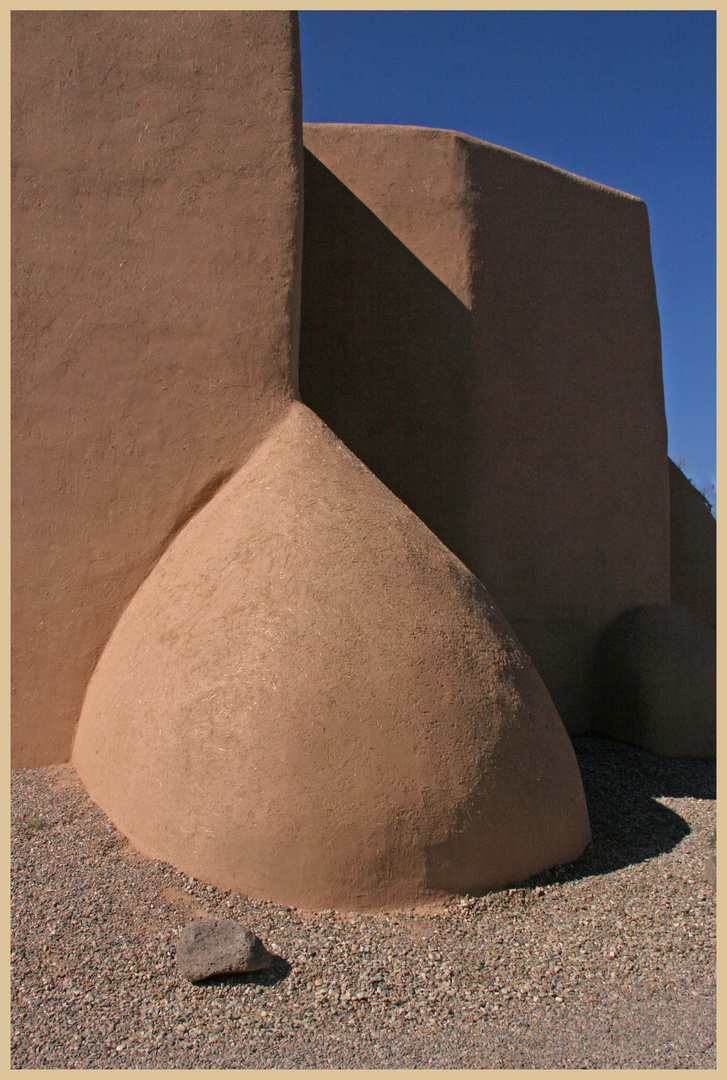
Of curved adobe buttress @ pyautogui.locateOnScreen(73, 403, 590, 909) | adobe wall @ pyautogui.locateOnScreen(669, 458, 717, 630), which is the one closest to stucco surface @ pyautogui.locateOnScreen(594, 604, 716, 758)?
adobe wall @ pyautogui.locateOnScreen(669, 458, 717, 630)

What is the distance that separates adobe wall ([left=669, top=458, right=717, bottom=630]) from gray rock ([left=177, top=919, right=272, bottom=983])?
6.42 metres

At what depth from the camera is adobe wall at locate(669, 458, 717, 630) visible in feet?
28.0

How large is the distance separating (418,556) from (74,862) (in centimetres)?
230

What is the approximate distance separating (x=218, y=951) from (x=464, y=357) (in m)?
Answer: 4.71

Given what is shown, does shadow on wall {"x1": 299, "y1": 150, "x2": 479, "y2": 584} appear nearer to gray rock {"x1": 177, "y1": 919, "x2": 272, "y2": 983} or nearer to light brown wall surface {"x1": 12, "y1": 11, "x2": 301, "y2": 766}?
light brown wall surface {"x1": 12, "y1": 11, "x2": 301, "y2": 766}

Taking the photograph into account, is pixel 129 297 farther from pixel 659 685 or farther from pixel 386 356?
pixel 659 685

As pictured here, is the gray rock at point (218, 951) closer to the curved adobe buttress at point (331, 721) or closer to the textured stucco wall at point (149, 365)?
the curved adobe buttress at point (331, 721)

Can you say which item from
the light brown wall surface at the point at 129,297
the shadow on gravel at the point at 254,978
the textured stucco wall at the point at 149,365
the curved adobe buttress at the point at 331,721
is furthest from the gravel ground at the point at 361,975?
the light brown wall surface at the point at 129,297

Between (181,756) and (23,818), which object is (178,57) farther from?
(23,818)

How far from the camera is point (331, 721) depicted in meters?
3.92

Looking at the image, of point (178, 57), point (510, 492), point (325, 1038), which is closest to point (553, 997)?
point (325, 1038)

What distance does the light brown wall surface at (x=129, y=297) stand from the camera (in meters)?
5.17

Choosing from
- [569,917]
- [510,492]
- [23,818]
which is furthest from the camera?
[510,492]

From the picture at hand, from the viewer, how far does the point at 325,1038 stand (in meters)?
3.08
